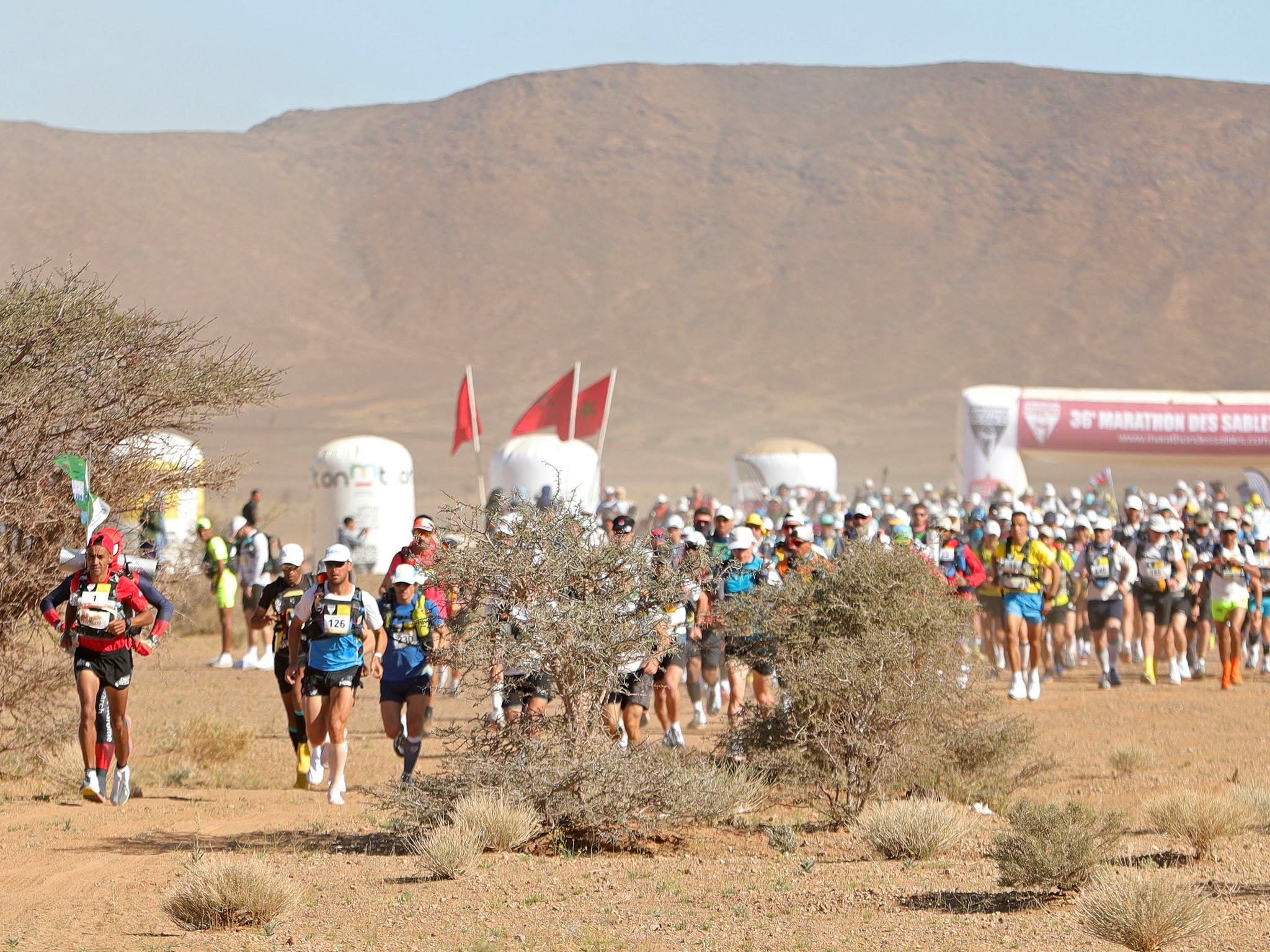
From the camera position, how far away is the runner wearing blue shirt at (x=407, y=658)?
9328 mm

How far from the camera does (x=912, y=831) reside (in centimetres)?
767

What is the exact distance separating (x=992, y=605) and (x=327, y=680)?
26.3 ft

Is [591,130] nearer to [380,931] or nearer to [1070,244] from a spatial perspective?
[1070,244]

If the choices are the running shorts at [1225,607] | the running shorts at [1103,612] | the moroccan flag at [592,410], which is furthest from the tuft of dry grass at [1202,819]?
the moroccan flag at [592,410]

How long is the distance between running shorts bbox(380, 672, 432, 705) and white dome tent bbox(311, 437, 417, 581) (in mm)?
19897

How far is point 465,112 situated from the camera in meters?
131

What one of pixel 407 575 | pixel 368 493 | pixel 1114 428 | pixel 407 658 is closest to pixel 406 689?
pixel 407 658

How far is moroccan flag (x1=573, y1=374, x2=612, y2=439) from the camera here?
26812mm

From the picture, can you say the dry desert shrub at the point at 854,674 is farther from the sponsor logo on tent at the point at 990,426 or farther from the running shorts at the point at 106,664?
the sponsor logo on tent at the point at 990,426

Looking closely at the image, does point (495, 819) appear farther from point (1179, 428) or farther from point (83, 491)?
point (1179, 428)

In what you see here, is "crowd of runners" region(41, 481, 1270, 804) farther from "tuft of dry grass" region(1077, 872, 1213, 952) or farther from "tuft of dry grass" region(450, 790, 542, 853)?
"tuft of dry grass" region(1077, 872, 1213, 952)

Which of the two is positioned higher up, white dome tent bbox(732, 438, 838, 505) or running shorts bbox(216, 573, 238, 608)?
white dome tent bbox(732, 438, 838, 505)

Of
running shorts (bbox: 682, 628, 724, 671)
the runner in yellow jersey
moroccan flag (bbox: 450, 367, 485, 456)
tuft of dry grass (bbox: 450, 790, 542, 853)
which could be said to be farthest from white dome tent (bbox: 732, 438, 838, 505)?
tuft of dry grass (bbox: 450, 790, 542, 853)

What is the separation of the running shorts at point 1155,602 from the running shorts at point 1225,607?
57cm
